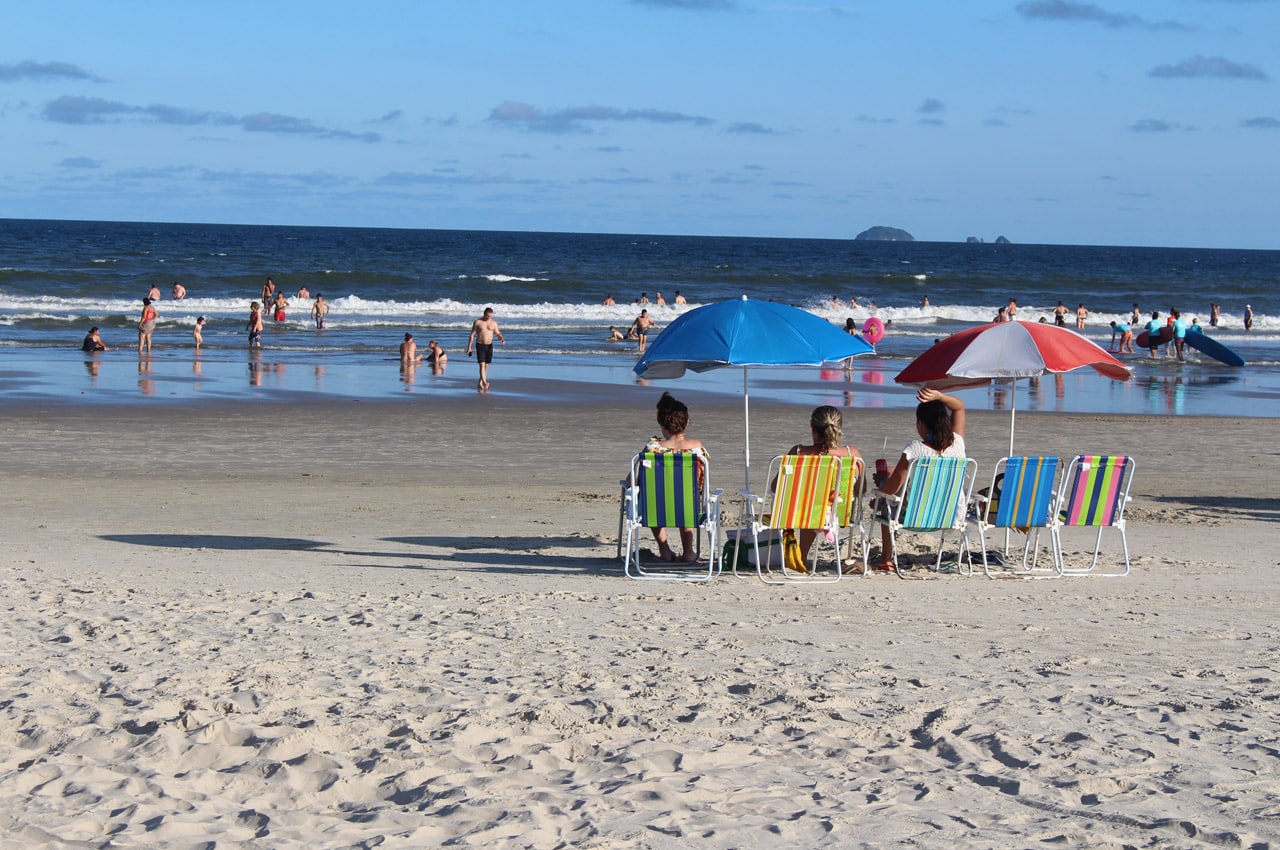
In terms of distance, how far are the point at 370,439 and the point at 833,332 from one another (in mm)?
7694

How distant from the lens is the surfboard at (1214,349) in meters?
19.7

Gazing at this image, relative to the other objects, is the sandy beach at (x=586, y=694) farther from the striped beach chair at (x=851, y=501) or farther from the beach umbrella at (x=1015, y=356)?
the beach umbrella at (x=1015, y=356)

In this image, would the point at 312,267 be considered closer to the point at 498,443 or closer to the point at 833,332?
the point at 498,443

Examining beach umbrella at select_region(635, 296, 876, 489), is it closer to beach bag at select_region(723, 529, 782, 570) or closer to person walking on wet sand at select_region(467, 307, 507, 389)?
beach bag at select_region(723, 529, 782, 570)

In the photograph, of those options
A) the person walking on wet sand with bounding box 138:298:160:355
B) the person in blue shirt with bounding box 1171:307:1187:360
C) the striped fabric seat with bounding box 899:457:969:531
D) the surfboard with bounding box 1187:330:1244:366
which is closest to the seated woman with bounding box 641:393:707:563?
the striped fabric seat with bounding box 899:457:969:531

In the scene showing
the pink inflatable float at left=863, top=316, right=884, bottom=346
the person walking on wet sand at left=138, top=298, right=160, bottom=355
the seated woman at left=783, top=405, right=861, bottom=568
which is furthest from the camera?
the pink inflatable float at left=863, top=316, right=884, bottom=346

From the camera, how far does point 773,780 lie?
412 cm

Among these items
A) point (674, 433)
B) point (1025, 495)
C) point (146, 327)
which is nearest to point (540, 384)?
point (146, 327)

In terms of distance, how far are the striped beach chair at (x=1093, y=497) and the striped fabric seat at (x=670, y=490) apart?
6.78 feet

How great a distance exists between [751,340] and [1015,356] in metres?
1.75

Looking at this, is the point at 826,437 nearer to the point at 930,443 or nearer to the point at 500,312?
the point at 930,443

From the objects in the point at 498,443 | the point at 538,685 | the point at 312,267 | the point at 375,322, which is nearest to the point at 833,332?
the point at 538,685

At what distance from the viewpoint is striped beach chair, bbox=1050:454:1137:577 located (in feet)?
24.7

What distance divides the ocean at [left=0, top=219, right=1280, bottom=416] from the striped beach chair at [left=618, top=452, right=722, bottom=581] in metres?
12.1
